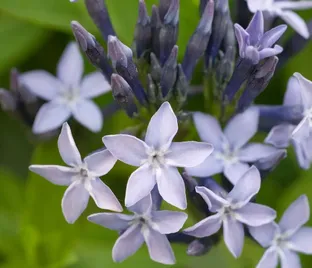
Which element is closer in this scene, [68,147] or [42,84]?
[68,147]

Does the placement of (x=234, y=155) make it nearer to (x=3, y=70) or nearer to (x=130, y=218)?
(x=130, y=218)

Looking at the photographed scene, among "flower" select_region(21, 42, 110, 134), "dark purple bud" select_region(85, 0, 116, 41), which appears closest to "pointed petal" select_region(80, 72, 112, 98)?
"flower" select_region(21, 42, 110, 134)

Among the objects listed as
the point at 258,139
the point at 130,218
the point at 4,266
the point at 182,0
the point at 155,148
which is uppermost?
the point at 182,0

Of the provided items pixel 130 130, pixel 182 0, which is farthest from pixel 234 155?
pixel 182 0

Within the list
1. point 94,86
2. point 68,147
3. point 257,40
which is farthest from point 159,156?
point 94,86

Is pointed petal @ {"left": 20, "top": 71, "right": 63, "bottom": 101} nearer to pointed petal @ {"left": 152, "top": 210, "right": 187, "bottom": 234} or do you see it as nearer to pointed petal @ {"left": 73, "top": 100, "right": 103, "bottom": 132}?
pointed petal @ {"left": 73, "top": 100, "right": 103, "bottom": 132}

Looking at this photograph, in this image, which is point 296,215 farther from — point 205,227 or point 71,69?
point 71,69
